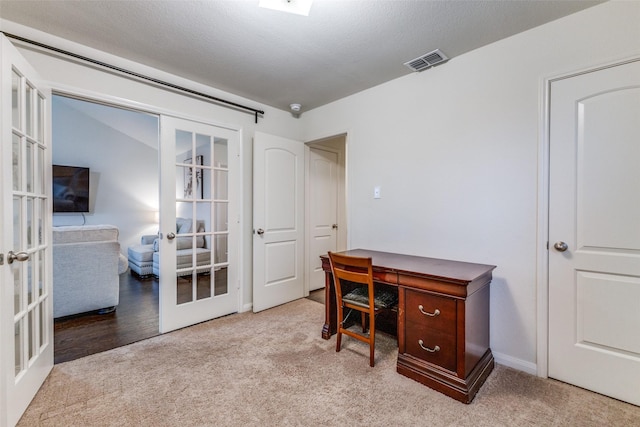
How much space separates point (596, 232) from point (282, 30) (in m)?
2.42

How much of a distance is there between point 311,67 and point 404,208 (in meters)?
1.51

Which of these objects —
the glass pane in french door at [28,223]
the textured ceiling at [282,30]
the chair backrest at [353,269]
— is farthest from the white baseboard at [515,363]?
the glass pane in french door at [28,223]

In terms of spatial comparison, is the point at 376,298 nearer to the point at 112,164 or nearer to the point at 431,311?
the point at 431,311

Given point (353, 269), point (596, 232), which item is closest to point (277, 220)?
point (353, 269)

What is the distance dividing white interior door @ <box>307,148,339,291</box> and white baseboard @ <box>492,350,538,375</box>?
2221mm

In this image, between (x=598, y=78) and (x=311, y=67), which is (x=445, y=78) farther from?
(x=311, y=67)

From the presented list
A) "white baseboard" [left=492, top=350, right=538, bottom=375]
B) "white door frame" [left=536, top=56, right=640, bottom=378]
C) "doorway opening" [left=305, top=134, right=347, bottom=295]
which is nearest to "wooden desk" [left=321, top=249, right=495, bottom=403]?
"white baseboard" [left=492, top=350, right=538, bottom=375]

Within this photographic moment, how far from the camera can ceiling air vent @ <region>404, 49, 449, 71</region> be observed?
2257 mm

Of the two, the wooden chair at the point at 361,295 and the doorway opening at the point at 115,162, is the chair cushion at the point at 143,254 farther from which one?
the wooden chair at the point at 361,295

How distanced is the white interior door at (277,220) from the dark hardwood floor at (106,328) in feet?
3.62

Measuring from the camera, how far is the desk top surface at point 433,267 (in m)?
1.80

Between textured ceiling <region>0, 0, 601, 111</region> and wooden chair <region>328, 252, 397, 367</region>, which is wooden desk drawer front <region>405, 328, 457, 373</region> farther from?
textured ceiling <region>0, 0, 601, 111</region>

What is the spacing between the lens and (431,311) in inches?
72.5

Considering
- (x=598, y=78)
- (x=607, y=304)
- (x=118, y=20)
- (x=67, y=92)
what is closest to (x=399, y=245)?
(x=607, y=304)
